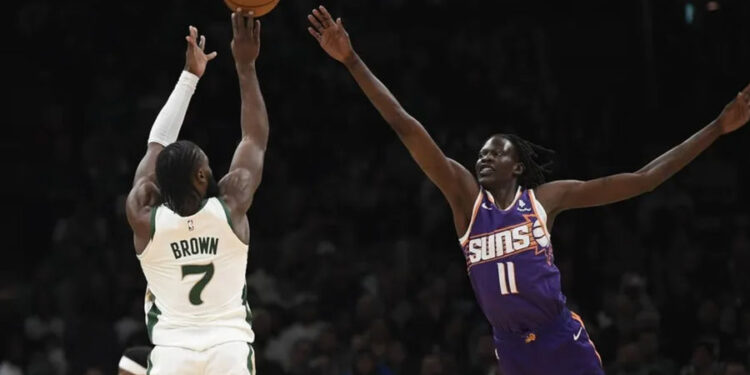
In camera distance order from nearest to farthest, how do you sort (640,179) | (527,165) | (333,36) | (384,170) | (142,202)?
(142,202), (333,36), (640,179), (527,165), (384,170)

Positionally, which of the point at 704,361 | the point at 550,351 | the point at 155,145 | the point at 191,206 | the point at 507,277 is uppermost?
the point at 155,145

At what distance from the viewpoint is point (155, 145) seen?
5.62 meters

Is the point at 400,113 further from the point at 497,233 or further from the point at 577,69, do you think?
the point at 577,69

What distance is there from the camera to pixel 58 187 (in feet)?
39.9

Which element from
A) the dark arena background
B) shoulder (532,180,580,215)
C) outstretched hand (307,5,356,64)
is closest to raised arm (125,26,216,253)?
outstretched hand (307,5,356,64)

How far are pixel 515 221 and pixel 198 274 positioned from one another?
1.83 m

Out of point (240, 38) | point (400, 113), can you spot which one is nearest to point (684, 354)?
point (400, 113)

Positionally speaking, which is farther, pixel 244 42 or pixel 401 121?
pixel 401 121

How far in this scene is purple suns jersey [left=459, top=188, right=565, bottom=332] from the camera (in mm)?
6020

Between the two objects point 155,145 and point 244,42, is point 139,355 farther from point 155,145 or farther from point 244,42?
point 244,42

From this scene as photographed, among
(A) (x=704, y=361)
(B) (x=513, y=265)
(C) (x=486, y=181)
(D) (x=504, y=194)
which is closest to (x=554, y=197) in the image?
(D) (x=504, y=194)

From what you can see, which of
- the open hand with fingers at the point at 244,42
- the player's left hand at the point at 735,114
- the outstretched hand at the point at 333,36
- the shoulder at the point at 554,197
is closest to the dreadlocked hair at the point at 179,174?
the open hand with fingers at the point at 244,42

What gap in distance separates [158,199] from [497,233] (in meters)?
1.82

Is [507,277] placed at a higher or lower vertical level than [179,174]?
lower
